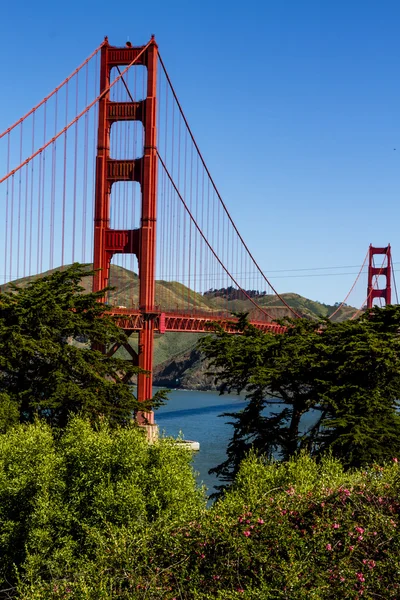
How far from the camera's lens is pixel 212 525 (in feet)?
60.8

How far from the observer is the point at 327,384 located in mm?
37812

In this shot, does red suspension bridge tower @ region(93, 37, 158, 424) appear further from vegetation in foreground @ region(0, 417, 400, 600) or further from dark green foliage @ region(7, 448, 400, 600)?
dark green foliage @ region(7, 448, 400, 600)

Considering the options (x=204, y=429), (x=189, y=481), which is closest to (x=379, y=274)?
(x=204, y=429)

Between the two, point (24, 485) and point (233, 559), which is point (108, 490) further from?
point (233, 559)

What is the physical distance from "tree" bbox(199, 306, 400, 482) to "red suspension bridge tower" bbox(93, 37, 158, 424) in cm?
1657

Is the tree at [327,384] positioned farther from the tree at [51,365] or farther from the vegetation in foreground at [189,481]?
the tree at [51,365]

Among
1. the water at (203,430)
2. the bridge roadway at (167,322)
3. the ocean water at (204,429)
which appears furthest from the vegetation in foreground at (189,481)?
the bridge roadway at (167,322)

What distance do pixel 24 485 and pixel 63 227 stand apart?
115 ft

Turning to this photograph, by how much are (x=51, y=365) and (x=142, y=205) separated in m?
20.4

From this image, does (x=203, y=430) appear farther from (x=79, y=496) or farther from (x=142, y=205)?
(x=79, y=496)

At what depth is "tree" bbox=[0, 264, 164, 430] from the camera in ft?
135

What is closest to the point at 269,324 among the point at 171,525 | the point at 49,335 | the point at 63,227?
the point at 63,227

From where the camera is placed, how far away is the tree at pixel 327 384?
35.1 m

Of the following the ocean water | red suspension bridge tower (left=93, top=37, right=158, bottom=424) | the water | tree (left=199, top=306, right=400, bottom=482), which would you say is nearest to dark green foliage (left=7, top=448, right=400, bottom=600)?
tree (left=199, top=306, right=400, bottom=482)
